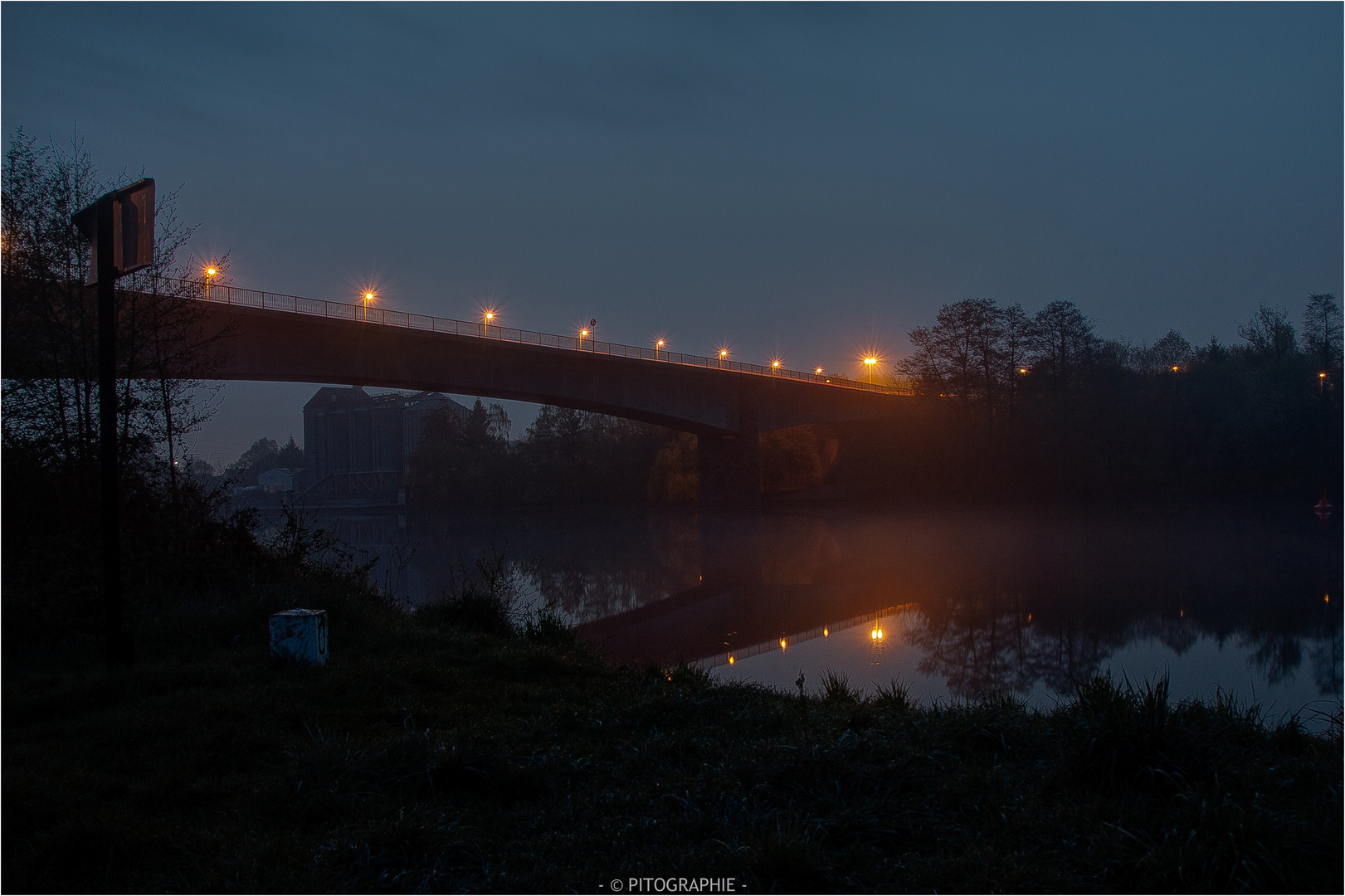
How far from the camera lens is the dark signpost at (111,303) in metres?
6.56

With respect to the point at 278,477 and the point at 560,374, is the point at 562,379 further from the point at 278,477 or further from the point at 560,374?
the point at 278,477

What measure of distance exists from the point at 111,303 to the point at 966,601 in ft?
41.1

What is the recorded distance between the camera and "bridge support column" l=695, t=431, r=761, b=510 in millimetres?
47500

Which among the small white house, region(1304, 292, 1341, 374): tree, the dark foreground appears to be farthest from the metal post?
region(1304, 292, 1341, 374): tree

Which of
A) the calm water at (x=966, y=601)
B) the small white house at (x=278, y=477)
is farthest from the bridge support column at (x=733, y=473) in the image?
the small white house at (x=278, y=477)

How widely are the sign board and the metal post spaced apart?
38 mm

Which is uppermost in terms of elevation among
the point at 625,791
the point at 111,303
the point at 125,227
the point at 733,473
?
the point at 125,227

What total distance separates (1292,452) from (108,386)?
58.0m

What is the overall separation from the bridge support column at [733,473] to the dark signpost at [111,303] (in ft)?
135

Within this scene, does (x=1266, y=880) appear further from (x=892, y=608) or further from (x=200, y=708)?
(x=892, y=608)

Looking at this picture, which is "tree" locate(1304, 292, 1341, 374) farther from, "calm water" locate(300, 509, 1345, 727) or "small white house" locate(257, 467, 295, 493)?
Result: "small white house" locate(257, 467, 295, 493)

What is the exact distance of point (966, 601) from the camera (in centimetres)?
1413

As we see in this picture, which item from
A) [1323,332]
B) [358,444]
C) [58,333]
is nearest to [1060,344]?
[1323,332]

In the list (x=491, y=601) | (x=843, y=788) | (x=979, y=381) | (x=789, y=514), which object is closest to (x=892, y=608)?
(x=491, y=601)
